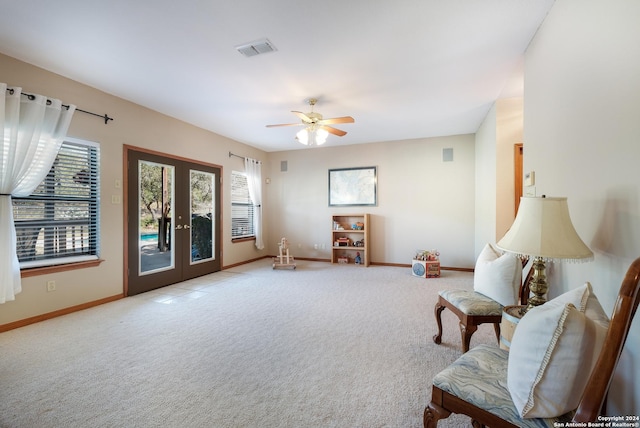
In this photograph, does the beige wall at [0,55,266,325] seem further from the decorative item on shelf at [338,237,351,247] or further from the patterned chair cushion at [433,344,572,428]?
the patterned chair cushion at [433,344,572,428]

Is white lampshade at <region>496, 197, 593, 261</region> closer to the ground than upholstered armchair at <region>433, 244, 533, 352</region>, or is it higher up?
higher up

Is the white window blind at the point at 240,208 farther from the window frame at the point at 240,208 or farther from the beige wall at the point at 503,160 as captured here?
the beige wall at the point at 503,160

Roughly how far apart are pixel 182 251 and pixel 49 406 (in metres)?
3.12

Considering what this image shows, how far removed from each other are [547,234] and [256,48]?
2.65 m

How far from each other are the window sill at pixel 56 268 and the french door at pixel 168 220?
0.42m

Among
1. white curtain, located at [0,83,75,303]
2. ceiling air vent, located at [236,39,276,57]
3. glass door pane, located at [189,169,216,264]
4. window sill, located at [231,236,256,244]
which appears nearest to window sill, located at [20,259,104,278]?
white curtain, located at [0,83,75,303]

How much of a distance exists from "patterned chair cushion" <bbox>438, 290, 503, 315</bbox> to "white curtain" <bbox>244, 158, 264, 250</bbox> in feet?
16.0

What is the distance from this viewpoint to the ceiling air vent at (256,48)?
7.95 ft

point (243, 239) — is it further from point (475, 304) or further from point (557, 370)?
point (557, 370)

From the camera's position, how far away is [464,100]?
3.69m

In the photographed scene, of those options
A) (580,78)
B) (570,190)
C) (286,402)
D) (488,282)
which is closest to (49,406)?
(286,402)

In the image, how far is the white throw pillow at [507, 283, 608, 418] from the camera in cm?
90

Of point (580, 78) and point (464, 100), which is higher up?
point (464, 100)

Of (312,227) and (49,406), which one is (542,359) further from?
(312,227)
